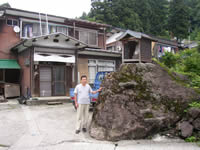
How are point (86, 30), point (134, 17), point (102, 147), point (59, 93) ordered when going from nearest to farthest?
point (102, 147), point (59, 93), point (86, 30), point (134, 17)

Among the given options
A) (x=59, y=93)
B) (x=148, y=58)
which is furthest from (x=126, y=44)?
(x=59, y=93)

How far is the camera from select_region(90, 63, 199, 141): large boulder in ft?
16.8

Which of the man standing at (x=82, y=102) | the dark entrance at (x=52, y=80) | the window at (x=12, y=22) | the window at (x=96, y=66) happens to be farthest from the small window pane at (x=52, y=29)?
the man standing at (x=82, y=102)

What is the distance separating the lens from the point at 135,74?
20.3ft

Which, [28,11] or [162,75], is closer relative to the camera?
[162,75]

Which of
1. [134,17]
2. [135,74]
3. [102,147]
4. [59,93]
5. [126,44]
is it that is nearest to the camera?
[102,147]

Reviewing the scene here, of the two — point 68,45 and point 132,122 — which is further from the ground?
point 68,45

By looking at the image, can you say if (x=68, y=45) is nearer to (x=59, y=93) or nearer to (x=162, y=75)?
(x=59, y=93)

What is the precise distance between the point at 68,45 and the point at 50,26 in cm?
436

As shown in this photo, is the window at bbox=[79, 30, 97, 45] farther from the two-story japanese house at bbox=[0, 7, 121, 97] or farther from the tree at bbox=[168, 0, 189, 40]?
the tree at bbox=[168, 0, 189, 40]

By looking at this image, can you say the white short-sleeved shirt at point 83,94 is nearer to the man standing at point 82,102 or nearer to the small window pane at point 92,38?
the man standing at point 82,102

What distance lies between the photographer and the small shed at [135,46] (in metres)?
13.5

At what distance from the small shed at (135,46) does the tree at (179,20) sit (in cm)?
2717

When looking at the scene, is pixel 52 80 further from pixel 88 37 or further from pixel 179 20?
pixel 179 20
